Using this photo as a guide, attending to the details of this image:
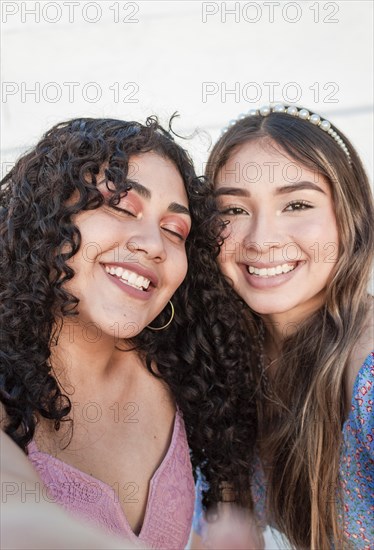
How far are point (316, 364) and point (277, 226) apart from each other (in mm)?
384

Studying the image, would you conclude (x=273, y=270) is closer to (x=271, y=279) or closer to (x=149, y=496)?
(x=271, y=279)

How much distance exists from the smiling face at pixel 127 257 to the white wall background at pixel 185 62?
1237 millimetres

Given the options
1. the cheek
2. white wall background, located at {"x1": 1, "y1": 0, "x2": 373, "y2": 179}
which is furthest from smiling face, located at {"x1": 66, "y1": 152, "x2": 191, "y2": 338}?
white wall background, located at {"x1": 1, "y1": 0, "x2": 373, "y2": 179}

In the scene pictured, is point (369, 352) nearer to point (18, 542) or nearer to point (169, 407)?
point (169, 407)

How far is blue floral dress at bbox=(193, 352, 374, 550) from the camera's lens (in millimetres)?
1507

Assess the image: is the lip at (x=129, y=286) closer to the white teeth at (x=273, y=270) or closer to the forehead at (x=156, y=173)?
the forehead at (x=156, y=173)

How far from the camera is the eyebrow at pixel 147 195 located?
55.9 inches

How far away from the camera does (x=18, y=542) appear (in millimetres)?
543

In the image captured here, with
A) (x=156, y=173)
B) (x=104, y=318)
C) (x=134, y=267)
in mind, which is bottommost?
(x=104, y=318)

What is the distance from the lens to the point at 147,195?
144 cm

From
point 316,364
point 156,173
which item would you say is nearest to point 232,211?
point 156,173

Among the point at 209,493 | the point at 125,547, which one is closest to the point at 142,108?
the point at 209,493

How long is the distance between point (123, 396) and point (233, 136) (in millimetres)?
800

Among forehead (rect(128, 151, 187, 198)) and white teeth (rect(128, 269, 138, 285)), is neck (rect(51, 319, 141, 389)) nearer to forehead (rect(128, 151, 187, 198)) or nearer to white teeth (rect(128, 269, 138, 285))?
white teeth (rect(128, 269, 138, 285))
